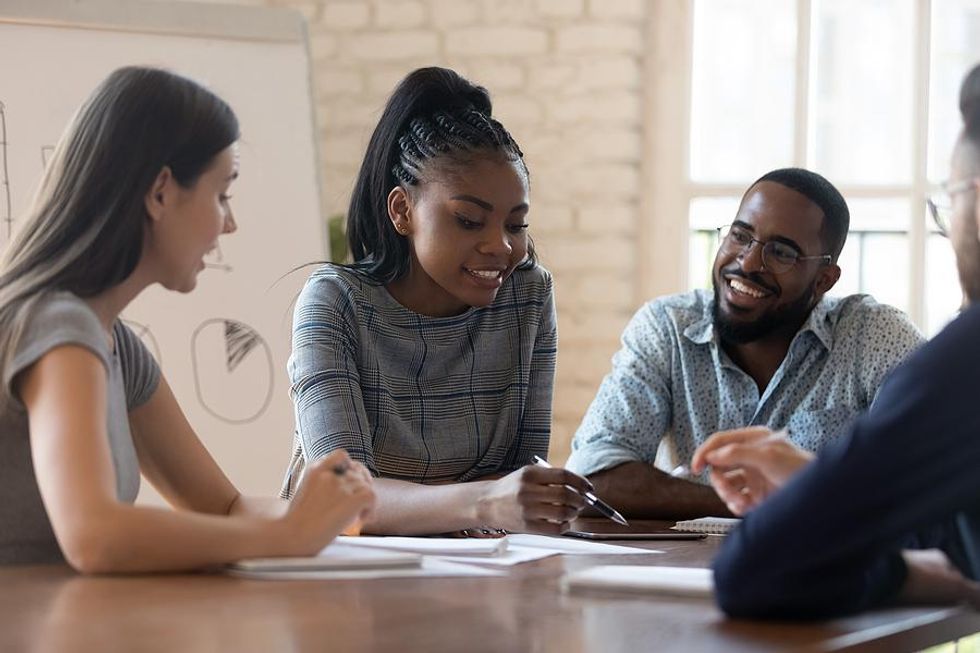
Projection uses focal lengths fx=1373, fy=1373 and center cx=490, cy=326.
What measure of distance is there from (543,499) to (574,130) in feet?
8.83

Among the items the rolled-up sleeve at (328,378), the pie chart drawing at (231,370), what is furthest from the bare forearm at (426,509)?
the pie chart drawing at (231,370)

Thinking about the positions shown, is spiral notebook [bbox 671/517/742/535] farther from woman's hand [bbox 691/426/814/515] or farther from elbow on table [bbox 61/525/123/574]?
elbow on table [bbox 61/525/123/574]

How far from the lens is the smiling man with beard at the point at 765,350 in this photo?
2.71 metres

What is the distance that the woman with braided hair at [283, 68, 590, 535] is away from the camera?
2.18m

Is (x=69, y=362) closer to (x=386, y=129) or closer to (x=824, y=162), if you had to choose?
(x=386, y=129)

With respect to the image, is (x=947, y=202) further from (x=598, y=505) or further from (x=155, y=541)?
(x=155, y=541)

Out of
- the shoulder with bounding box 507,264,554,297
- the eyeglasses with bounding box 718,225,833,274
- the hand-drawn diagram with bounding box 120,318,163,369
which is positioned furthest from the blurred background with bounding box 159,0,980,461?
the shoulder with bounding box 507,264,554,297

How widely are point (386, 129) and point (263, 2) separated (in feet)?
7.92

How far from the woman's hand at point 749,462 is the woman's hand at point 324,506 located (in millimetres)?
382

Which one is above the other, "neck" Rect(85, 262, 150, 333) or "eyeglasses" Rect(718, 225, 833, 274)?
"neck" Rect(85, 262, 150, 333)

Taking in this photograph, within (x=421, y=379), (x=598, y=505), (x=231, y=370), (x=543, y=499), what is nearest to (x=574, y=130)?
(x=231, y=370)

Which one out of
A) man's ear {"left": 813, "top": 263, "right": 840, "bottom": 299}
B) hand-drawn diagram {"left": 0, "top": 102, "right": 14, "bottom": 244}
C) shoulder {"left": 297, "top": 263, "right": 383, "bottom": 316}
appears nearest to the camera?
shoulder {"left": 297, "top": 263, "right": 383, "bottom": 316}

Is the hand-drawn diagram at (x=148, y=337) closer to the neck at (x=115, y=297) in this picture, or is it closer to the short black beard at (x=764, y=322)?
the short black beard at (x=764, y=322)

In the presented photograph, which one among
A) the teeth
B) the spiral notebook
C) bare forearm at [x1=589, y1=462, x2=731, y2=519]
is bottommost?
bare forearm at [x1=589, y1=462, x2=731, y2=519]
